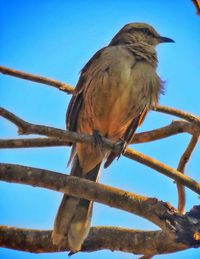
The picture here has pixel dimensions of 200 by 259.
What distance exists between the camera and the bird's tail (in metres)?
4.42

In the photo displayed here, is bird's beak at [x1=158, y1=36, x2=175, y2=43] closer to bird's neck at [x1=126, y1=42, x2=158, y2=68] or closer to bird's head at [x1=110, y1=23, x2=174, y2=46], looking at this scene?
bird's head at [x1=110, y1=23, x2=174, y2=46]

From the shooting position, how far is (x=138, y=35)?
670 cm

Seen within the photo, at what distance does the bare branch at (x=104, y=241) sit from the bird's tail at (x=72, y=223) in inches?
2.6

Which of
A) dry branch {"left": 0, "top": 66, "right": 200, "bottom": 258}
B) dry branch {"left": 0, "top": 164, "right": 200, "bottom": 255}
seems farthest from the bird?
dry branch {"left": 0, "top": 164, "right": 200, "bottom": 255}

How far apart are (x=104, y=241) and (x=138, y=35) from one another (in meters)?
3.27

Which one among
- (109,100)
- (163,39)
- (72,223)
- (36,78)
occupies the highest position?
(163,39)

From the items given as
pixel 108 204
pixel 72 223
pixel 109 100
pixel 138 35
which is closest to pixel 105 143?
pixel 72 223

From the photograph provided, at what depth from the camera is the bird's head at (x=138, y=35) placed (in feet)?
21.6

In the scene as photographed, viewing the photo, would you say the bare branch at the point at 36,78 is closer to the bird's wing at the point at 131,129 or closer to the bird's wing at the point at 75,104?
the bird's wing at the point at 75,104

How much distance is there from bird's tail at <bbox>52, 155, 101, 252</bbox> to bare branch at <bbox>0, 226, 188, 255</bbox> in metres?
0.07

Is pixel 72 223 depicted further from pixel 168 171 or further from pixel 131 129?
pixel 131 129

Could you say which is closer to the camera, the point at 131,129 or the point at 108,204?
the point at 108,204

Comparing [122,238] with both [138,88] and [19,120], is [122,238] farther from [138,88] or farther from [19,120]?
[138,88]

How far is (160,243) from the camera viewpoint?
4070 millimetres
